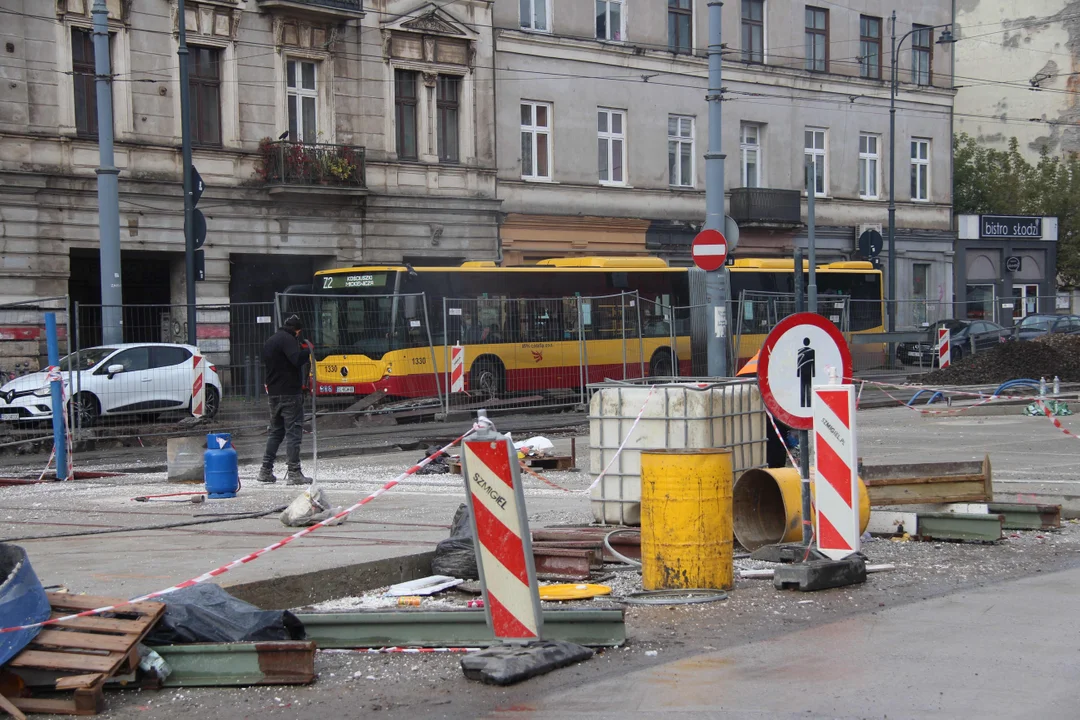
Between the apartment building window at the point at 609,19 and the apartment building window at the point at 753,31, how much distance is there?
205 inches

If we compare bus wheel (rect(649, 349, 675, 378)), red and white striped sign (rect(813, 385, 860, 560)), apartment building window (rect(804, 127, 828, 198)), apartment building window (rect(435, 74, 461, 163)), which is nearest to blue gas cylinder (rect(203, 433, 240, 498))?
red and white striped sign (rect(813, 385, 860, 560))

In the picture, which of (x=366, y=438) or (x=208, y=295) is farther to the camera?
(x=208, y=295)

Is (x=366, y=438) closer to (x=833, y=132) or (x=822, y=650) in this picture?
(x=822, y=650)

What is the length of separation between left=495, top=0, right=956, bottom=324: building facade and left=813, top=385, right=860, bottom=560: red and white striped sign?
92.9 ft

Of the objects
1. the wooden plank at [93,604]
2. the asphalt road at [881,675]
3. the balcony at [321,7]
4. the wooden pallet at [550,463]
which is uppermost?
the balcony at [321,7]

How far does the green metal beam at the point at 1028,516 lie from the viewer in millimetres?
9859

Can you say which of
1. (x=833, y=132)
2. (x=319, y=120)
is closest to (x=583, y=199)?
(x=319, y=120)

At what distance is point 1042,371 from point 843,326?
188 inches

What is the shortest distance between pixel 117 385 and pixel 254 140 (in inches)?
483

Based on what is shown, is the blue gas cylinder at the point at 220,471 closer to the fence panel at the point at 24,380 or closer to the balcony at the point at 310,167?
the fence panel at the point at 24,380

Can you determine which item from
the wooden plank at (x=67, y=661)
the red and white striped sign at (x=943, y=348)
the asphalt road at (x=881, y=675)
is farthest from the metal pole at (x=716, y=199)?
the red and white striped sign at (x=943, y=348)

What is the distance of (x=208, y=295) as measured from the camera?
101ft

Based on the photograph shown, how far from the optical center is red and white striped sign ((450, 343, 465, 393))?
24391 millimetres

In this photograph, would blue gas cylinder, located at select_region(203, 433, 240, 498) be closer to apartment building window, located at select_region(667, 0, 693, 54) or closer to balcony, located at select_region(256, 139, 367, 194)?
balcony, located at select_region(256, 139, 367, 194)
